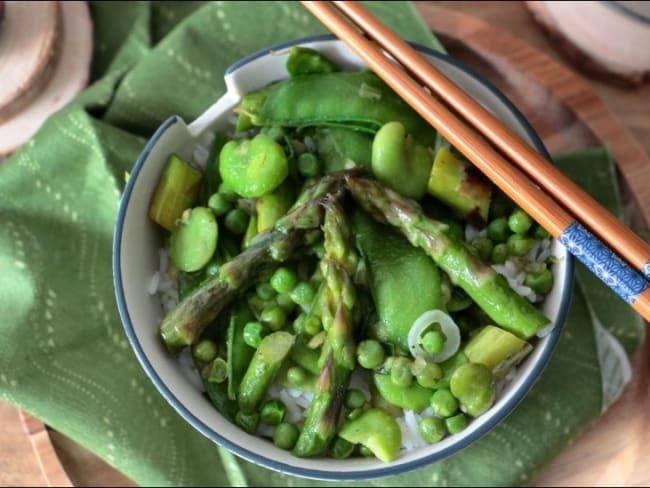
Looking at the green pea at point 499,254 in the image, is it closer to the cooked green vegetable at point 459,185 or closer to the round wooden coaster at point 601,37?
the cooked green vegetable at point 459,185

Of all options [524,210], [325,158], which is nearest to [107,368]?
[325,158]

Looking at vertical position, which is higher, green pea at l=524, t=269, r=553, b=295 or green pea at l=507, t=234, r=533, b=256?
green pea at l=507, t=234, r=533, b=256

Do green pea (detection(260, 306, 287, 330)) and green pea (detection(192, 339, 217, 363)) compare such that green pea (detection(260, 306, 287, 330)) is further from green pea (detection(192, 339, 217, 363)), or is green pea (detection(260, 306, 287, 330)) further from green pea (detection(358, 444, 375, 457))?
green pea (detection(358, 444, 375, 457))

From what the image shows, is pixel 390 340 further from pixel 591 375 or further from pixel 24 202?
pixel 24 202

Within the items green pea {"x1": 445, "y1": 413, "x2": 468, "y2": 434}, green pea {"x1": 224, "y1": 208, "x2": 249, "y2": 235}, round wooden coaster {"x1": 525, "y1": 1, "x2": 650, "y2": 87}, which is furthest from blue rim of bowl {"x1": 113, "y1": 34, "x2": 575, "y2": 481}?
round wooden coaster {"x1": 525, "y1": 1, "x2": 650, "y2": 87}

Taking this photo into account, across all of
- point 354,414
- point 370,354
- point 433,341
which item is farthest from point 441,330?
point 354,414

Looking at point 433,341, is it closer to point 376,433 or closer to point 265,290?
point 376,433

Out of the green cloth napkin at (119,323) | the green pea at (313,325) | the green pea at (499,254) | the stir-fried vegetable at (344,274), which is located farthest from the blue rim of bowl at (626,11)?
the green pea at (313,325)
